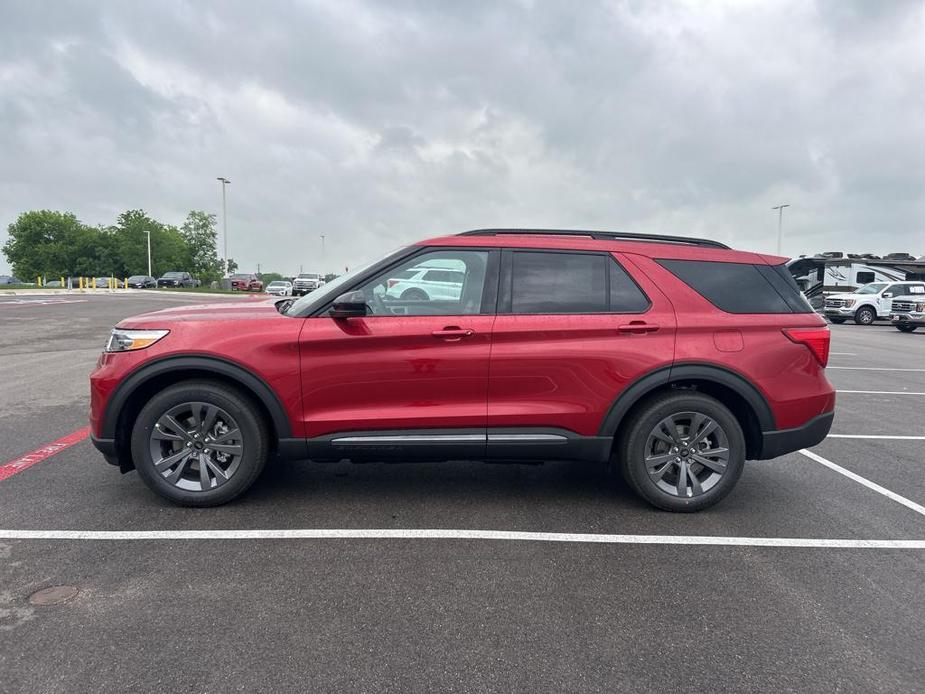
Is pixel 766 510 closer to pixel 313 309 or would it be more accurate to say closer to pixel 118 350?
pixel 313 309

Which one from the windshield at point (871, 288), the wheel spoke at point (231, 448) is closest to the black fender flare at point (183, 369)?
the wheel spoke at point (231, 448)

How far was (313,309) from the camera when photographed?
12.4 ft

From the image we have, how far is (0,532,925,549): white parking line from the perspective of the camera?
11.3 ft

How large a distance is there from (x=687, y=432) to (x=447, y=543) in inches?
66.8

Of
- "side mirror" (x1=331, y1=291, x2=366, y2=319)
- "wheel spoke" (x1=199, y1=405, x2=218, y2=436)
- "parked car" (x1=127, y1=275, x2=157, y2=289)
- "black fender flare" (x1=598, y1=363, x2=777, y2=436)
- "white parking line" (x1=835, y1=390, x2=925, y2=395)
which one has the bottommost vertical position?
"white parking line" (x1=835, y1=390, x2=925, y2=395)

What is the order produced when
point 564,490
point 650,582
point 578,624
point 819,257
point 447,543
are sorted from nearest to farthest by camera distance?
→ point 578,624
point 650,582
point 447,543
point 564,490
point 819,257

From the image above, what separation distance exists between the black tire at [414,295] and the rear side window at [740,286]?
1.57 metres

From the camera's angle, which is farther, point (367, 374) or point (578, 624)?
point (367, 374)

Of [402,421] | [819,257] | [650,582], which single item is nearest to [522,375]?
[402,421]

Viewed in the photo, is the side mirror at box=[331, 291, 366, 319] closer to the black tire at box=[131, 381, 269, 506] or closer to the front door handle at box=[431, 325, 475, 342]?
the front door handle at box=[431, 325, 475, 342]

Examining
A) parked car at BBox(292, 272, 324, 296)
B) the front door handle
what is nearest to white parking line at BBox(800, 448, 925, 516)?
the front door handle

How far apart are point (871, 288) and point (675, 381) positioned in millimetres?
27467

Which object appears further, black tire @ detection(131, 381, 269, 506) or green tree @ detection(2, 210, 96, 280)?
green tree @ detection(2, 210, 96, 280)

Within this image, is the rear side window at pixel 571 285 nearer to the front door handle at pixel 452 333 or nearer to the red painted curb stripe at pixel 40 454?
the front door handle at pixel 452 333
